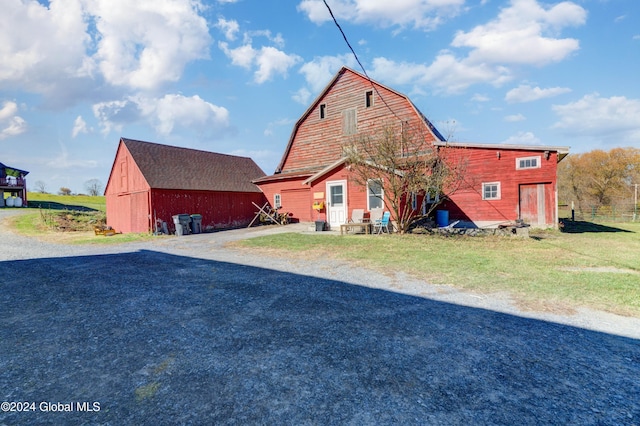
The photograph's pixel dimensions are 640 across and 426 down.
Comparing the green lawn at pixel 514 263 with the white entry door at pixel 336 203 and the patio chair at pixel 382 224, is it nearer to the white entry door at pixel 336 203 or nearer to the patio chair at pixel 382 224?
the patio chair at pixel 382 224

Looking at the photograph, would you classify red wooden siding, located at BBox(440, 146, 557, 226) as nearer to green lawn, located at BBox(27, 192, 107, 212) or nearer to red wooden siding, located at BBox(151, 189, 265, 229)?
red wooden siding, located at BBox(151, 189, 265, 229)

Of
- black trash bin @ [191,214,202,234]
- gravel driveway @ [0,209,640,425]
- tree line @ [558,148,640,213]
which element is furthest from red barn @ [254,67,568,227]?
tree line @ [558,148,640,213]

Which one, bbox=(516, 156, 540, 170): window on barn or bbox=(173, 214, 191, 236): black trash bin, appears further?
bbox=(173, 214, 191, 236): black trash bin

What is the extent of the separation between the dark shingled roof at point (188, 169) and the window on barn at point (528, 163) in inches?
650

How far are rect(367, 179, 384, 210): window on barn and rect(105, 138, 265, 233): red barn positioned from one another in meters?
10.5

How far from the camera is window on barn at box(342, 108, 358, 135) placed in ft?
64.6

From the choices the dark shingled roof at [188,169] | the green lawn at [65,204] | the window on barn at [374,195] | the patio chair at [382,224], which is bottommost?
the patio chair at [382,224]

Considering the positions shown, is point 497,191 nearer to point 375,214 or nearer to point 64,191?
point 375,214

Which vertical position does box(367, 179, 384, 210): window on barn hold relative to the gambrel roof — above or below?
below

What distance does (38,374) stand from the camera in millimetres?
2684

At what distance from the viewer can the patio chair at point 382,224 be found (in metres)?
13.3

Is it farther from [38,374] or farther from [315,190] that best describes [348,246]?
[38,374]

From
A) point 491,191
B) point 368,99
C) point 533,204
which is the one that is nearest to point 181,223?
point 368,99

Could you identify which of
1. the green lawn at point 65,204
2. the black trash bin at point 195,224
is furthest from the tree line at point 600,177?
the green lawn at point 65,204
